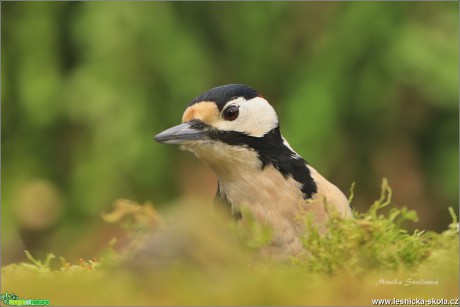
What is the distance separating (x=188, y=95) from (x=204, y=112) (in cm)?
239

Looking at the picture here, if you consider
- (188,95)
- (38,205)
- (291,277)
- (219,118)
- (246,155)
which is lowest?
(291,277)

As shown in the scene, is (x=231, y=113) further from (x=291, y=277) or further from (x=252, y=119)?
(x=291, y=277)

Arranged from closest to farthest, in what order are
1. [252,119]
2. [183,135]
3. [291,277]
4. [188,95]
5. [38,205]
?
[291,277] < [183,135] < [252,119] < [188,95] < [38,205]

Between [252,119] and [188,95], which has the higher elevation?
[188,95]

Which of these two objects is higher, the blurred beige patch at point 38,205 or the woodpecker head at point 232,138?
the blurred beige patch at point 38,205

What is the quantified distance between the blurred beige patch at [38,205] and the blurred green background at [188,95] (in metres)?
0.01

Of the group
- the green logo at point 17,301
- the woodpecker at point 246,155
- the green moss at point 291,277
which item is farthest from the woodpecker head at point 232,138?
the green logo at point 17,301

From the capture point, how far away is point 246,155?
88.6 inches

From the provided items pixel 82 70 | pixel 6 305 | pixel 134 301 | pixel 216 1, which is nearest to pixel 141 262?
pixel 134 301

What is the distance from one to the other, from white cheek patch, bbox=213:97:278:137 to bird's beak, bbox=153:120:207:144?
5cm

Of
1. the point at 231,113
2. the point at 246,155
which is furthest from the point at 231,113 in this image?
the point at 246,155

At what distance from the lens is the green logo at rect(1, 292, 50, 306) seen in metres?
1.24

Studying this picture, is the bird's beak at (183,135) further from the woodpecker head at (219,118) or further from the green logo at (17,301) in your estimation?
the green logo at (17,301)

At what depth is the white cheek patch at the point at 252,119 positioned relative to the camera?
228cm
